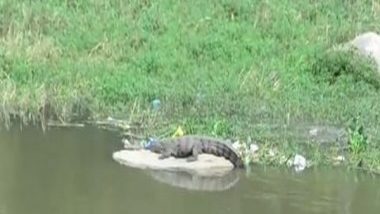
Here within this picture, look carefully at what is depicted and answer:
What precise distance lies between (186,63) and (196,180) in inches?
221

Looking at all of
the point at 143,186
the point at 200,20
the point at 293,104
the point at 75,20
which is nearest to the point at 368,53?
the point at 293,104

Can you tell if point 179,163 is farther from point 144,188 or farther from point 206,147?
point 144,188

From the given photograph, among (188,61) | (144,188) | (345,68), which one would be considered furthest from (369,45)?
(144,188)

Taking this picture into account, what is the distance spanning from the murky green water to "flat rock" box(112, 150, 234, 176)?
13cm

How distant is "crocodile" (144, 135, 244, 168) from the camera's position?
1037 cm

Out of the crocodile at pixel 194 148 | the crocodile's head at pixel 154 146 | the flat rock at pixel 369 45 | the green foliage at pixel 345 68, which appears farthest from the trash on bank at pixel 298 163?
the flat rock at pixel 369 45

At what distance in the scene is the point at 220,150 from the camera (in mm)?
10414

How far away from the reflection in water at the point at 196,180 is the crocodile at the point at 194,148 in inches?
7.6

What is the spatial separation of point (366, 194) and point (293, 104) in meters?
3.76

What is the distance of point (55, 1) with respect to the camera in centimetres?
1739

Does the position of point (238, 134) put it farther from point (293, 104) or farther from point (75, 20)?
point (75, 20)

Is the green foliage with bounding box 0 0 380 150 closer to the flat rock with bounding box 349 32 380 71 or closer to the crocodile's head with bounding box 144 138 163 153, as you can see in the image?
the flat rock with bounding box 349 32 380 71

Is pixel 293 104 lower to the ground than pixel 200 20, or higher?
lower

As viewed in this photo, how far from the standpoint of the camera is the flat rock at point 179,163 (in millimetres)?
10227
